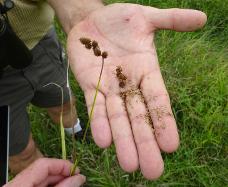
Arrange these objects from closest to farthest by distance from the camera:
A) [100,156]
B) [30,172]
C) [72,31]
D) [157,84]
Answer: [30,172] → [157,84] → [72,31] → [100,156]

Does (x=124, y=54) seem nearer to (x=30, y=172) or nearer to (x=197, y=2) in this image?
(x=30, y=172)

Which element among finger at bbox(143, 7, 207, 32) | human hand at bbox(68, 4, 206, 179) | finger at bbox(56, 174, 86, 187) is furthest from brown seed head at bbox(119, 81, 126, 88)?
finger at bbox(56, 174, 86, 187)

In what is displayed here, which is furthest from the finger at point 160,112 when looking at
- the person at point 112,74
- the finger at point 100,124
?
the finger at point 100,124

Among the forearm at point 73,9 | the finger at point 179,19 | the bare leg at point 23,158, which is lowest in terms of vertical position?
the bare leg at point 23,158

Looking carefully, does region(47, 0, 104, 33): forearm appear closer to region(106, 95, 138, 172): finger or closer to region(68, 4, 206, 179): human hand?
region(68, 4, 206, 179): human hand

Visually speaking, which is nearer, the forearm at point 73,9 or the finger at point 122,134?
the finger at point 122,134

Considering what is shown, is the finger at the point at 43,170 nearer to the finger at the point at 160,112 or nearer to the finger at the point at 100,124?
the finger at the point at 100,124

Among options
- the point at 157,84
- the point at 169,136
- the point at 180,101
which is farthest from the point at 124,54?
the point at 180,101

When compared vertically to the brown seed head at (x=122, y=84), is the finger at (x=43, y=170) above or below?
below
